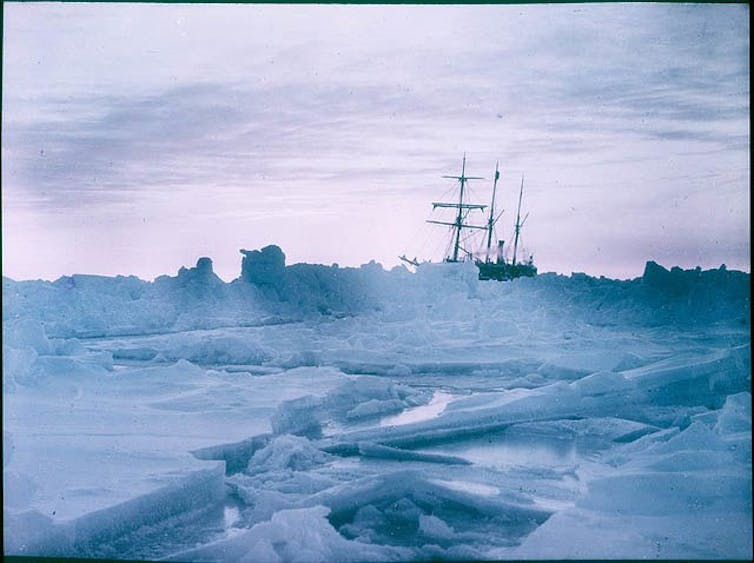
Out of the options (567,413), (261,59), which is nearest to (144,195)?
(261,59)

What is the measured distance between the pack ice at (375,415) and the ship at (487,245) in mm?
50

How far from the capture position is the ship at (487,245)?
339 cm

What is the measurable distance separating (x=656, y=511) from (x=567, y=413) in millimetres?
525

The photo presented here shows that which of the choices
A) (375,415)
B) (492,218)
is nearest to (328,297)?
(375,415)

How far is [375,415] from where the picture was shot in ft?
11.0

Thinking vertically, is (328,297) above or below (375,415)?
above

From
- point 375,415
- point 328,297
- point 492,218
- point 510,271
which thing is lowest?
point 375,415

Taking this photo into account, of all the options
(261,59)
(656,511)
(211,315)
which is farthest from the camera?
(211,315)

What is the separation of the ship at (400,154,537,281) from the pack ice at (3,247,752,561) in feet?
0.16

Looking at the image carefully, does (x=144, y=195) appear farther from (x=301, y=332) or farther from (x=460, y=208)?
(x=460, y=208)

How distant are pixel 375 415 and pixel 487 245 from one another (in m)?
0.87

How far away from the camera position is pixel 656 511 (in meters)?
3.04

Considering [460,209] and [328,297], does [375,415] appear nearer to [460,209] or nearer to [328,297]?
[328,297]

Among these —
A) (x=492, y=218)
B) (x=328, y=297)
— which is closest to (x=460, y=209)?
(x=492, y=218)
